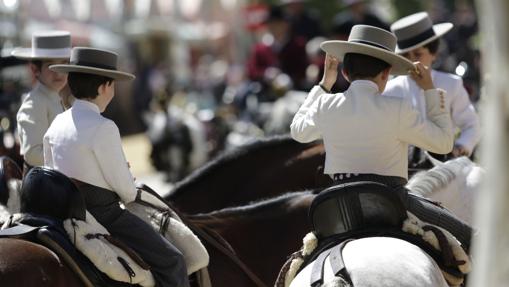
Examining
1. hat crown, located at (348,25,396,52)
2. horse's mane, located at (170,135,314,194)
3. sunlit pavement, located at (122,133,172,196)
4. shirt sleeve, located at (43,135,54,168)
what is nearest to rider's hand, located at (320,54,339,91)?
hat crown, located at (348,25,396,52)

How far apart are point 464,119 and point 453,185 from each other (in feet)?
5.46

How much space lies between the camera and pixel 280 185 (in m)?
8.48

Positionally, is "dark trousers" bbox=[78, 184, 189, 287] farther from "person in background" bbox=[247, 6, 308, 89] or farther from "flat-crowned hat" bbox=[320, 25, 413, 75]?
"person in background" bbox=[247, 6, 308, 89]

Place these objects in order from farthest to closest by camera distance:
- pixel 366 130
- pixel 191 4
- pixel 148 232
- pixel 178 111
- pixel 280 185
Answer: pixel 191 4
pixel 178 111
pixel 280 185
pixel 148 232
pixel 366 130

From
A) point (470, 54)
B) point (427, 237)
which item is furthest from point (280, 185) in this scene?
point (470, 54)

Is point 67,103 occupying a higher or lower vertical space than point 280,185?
higher

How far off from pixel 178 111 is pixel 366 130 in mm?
16970

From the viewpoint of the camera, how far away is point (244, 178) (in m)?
8.58

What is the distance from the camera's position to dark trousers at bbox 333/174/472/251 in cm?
561

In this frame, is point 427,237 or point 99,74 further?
point 99,74

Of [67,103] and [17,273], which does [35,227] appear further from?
[67,103]

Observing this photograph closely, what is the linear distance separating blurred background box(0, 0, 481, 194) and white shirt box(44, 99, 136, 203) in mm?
3590

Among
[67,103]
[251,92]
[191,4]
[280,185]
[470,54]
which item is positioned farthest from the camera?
[191,4]

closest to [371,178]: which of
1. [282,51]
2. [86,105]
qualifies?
[86,105]
